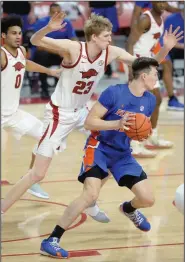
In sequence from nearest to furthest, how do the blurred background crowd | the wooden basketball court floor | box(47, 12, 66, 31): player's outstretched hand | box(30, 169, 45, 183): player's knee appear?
1. the wooden basketball court floor
2. box(47, 12, 66, 31): player's outstretched hand
3. box(30, 169, 45, 183): player's knee
4. the blurred background crowd

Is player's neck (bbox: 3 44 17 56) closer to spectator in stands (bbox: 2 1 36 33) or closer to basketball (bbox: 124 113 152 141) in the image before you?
basketball (bbox: 124 113 152 141)

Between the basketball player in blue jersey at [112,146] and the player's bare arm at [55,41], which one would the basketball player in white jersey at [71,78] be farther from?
the basketball player in blue jersey at [112,146]

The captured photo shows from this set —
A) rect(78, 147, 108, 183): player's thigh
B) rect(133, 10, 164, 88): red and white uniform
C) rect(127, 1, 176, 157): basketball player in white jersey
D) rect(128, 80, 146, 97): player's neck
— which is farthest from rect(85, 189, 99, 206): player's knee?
rect(133, 10, 164, 88): red and white uniform

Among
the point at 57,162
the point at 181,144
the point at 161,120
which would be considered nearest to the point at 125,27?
the point at 161,120

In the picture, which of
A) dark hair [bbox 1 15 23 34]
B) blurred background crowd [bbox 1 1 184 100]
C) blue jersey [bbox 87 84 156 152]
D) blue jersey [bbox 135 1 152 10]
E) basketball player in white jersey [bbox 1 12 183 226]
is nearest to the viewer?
blue jersey [bbox 87 84 156 152]

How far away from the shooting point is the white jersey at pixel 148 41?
10.1 meters

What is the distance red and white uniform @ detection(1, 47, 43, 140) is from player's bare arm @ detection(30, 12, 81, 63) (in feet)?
3.09

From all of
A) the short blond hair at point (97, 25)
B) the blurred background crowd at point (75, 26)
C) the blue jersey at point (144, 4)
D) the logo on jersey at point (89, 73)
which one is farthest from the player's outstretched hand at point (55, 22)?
the blue jersey at point (144, 4)

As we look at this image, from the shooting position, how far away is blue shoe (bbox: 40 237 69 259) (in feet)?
19.4

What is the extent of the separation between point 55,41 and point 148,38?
385 centimetres

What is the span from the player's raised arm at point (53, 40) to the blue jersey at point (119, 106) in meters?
0.76

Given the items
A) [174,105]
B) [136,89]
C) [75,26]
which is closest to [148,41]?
[174,105]

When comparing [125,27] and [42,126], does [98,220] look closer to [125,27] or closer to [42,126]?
[42,126]

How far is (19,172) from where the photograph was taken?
9086 millimetres
